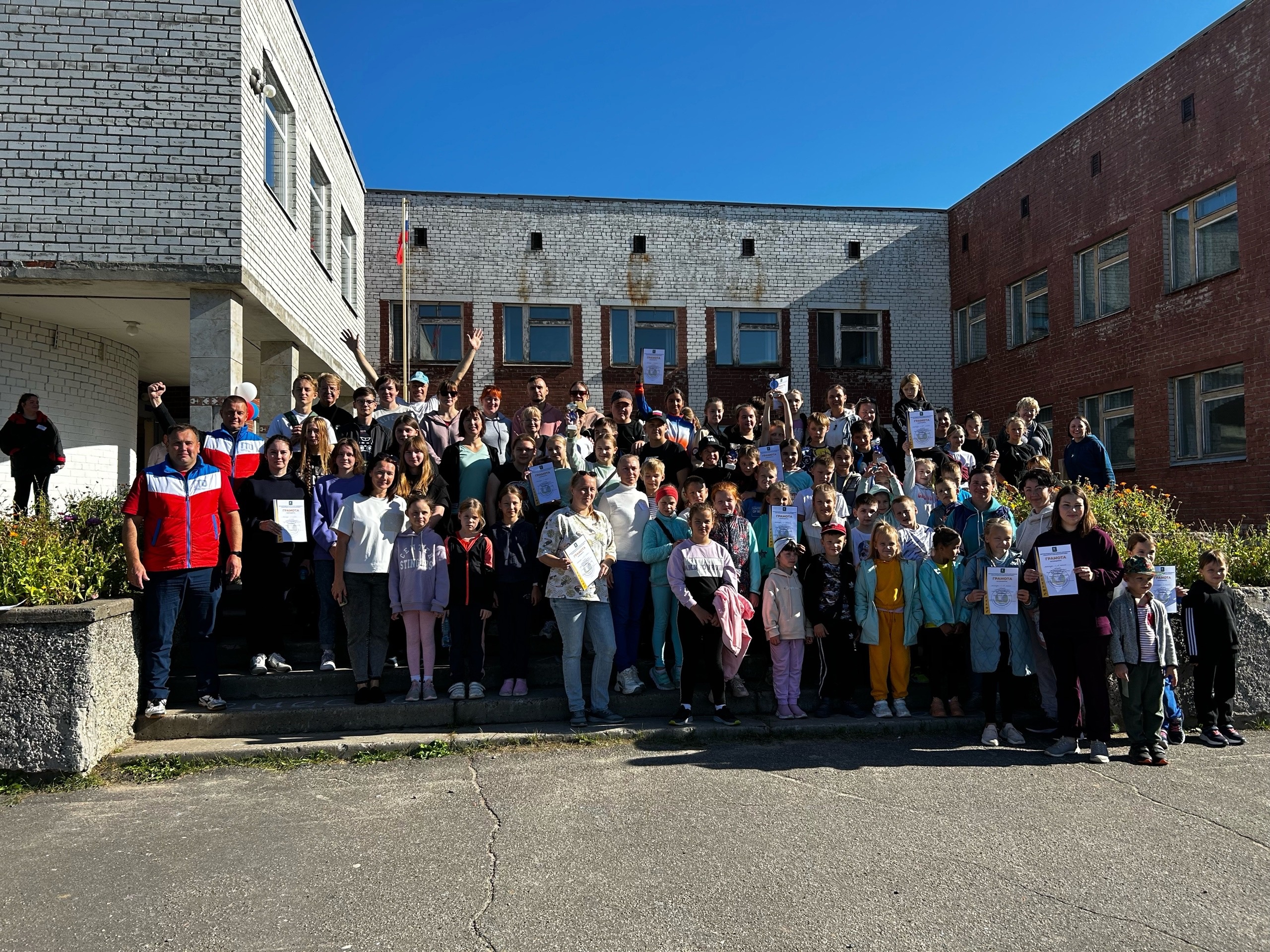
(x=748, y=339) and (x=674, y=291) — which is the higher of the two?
(x=674, y=291)

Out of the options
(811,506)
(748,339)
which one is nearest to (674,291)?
(748,339)

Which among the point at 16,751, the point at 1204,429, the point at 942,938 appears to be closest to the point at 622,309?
the point at 1204,429

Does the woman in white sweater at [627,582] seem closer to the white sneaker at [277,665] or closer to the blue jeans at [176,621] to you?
the white sneaker at [277,665]

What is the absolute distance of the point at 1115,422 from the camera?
17.3m

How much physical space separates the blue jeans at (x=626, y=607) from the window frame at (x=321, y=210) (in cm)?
981

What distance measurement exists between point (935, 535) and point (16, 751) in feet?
20.5

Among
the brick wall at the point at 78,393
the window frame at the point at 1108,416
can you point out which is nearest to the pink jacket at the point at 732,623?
the brick wall at the point at 78,393

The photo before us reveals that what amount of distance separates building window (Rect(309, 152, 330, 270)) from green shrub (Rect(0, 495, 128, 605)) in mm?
8671

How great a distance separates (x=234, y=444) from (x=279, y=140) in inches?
285

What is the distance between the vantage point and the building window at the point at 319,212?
15117 millimetres

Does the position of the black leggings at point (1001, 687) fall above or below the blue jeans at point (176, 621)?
below

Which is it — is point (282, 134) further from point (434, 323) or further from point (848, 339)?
point (848, 339)

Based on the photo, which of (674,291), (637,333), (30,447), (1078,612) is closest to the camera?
(1078,612)

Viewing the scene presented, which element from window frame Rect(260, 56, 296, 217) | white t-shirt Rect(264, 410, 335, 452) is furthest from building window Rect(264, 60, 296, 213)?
white t-shirt Rect(264, 410, 335, 452)
